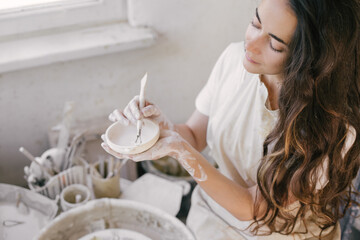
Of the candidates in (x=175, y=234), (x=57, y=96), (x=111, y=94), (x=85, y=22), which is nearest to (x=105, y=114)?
(x=111, y=94)

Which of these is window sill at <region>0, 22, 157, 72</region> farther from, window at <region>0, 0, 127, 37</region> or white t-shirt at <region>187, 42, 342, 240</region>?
white t-shirt at <region>187, 42, 342, 240</region>

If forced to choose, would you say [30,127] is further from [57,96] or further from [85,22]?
[85,22]

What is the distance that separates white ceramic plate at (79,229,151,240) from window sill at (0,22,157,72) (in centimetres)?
59

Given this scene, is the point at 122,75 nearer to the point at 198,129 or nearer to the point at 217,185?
the point at 198,129

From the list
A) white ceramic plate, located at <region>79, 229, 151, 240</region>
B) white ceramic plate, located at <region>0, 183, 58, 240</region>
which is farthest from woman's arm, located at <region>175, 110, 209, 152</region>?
white ceramic plate, located at <region>0, 183, 58, 240</region>

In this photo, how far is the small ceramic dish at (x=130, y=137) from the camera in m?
0.88

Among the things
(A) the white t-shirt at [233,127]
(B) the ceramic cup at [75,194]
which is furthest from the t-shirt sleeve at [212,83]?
(B) the ceramic cup at [75,194]

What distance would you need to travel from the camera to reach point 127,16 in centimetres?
146

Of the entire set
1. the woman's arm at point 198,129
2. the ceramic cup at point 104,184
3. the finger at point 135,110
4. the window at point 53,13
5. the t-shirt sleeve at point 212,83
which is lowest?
the ceramic cup at point 104,184

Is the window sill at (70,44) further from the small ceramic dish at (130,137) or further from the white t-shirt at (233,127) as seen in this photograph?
the small ceramic dish at (130,137)

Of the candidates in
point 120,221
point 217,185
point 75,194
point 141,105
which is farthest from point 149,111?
point 75,194

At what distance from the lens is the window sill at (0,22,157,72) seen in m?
1.28

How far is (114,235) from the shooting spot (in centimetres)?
106

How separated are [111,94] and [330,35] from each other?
90 cm
